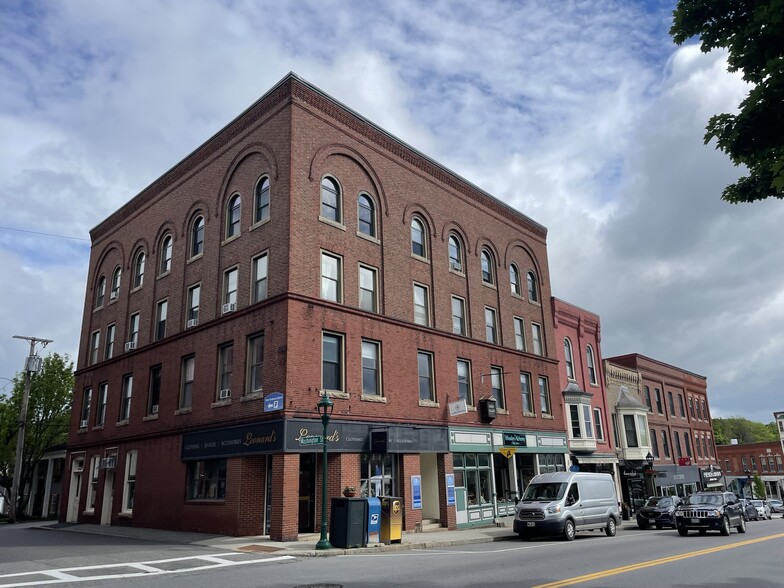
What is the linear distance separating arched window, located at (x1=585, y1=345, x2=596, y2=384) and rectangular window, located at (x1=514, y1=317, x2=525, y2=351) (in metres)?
8.33

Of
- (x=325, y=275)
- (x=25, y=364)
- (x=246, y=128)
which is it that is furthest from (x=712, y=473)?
(x=25, y=364)

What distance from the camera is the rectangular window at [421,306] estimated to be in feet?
83.1

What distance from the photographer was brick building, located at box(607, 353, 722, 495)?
4475 cm

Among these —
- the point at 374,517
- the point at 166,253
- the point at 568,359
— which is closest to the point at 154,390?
the point at 166,253

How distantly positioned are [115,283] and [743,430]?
410ft

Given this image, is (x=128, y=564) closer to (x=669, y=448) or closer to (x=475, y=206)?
(x=475, y=206)

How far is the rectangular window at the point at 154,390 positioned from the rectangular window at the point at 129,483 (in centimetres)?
200

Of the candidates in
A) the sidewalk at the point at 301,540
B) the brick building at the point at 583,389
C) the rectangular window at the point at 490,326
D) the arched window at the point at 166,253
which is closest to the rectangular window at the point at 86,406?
the sidewalk at the point at 301,540

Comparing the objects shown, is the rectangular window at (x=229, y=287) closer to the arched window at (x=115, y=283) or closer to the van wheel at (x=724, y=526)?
the arched window at (x=115, y=283)

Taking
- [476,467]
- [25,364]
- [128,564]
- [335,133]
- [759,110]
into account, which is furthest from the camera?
[25,364]

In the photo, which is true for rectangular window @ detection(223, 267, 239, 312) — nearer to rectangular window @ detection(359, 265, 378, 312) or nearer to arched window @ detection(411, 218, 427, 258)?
rectangular window @ detection(359, 265, 378, 312)

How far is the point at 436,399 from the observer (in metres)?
24.7

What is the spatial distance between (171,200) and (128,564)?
18.0m

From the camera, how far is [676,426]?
48.5 metres
